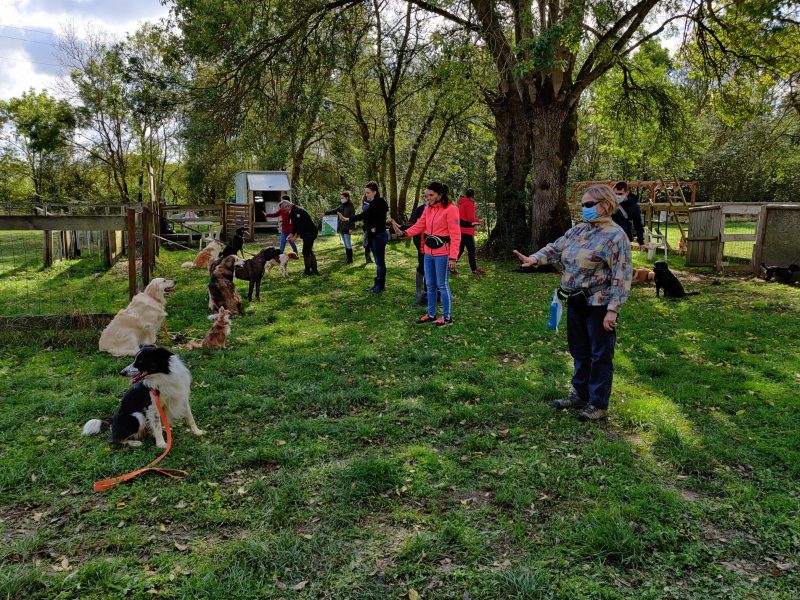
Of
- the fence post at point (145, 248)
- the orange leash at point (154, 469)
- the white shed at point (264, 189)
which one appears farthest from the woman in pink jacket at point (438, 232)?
the white shed at point (264, 189)

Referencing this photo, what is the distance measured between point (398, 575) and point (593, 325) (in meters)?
2.73

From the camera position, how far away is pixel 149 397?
4328mm

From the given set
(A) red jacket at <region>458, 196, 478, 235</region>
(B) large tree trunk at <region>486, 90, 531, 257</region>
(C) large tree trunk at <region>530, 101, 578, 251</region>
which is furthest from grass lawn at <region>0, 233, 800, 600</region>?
(B) large tree trunk at <region>486, 90, 531, 257</region>

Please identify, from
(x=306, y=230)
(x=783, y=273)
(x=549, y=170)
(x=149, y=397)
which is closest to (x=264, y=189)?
(x=306, y=230)

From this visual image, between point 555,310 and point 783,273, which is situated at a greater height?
point 555,310

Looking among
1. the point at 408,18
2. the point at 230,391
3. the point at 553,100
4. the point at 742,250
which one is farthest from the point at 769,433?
the point at 408,18

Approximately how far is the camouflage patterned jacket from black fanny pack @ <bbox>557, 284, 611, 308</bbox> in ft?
A: 0.06

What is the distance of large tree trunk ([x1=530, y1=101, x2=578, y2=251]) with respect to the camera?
12.7m

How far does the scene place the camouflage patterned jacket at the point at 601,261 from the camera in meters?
4.41

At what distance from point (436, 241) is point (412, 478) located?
435 cm

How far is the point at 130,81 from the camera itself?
34.0 ft

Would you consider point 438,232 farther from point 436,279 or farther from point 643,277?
point 643,277

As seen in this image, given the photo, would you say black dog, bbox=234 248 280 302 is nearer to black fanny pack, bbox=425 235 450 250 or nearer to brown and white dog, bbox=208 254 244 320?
brown and white dog, bbox=208 254 244 320

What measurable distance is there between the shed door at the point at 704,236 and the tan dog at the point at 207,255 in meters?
11.9
